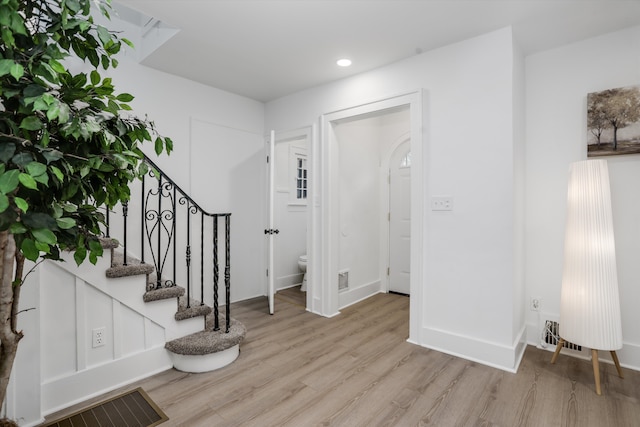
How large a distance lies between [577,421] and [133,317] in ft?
9.31

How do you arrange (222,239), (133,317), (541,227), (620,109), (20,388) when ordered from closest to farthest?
(20,388) < (133,317) < (620,109) < (541,227) < (222,239)

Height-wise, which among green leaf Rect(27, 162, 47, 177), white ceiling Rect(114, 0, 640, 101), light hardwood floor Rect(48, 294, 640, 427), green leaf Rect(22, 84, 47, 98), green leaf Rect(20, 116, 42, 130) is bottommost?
light hardwood floor Rect(48, 294, 640, 427)

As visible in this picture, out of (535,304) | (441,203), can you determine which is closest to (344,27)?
(441,203)

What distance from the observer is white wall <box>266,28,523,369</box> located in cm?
240

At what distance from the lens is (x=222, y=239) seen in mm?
3842

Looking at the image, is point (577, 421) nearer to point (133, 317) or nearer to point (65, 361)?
point (133, 317)

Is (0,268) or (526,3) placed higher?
(526,3)

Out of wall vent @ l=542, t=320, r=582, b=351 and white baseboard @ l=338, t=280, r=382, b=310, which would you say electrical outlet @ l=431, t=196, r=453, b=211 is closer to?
wall vent @ l=542, t=320, r=582, b=351

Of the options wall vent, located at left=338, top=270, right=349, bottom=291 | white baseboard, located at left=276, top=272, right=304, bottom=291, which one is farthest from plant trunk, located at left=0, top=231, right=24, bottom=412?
white baseboard, located at left=276, top=272, right=304, bottom=291

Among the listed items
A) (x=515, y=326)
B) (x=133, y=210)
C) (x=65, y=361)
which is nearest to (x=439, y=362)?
(x=515, y=326)

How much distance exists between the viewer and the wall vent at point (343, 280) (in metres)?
3.79

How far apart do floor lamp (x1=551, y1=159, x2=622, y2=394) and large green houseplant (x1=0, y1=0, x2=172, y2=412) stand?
267cm

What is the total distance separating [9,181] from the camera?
71 centimetres

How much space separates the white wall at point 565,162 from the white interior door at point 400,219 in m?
1.62
